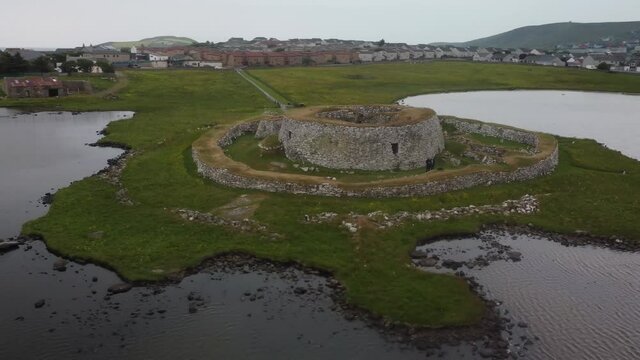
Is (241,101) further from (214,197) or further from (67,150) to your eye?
(214,197)

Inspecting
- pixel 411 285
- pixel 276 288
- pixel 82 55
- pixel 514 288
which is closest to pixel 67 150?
pixel 276 288

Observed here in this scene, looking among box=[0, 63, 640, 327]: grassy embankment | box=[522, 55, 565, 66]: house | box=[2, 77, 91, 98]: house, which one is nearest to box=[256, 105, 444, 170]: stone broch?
box=[0, 63, 640, 327]: grassy embankment

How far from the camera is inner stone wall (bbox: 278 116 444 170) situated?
39500 millimetres

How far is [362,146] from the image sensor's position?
39438 mm

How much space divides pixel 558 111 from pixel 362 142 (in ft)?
176

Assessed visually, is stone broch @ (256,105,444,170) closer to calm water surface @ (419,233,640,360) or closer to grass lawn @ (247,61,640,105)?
calm water surface @ (419,233,640,360)

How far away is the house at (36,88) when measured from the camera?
84000 millimetres

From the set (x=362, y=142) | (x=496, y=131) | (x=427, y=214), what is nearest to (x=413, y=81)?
Answer: (x=496, y=131)

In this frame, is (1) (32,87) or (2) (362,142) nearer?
(2) (362,142)

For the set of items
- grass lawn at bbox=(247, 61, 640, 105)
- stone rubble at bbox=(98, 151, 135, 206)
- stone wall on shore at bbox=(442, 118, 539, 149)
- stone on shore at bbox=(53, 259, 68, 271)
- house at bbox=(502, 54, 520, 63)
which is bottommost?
stone on shore at bbox=(53, 259, 68, 271)

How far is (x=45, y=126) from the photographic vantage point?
64.0 meters

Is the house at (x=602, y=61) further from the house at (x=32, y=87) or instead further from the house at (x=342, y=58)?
the house at (x=32, y=87)

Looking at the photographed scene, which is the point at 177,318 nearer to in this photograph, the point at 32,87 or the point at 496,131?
the point at 496,131

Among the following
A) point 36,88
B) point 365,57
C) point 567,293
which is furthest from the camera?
point 365,57
